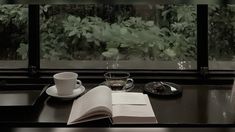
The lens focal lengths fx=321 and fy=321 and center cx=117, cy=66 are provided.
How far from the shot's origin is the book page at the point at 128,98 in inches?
54.0

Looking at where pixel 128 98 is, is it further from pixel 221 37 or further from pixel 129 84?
pixel 221 37

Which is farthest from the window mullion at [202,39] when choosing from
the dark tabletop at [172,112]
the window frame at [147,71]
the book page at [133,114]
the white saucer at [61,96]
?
the white saucer at [61,96]

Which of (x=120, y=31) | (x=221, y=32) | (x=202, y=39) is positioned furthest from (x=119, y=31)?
(x=221, y=32)

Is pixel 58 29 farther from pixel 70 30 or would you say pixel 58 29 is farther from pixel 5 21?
pixel 5 21

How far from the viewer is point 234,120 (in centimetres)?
126

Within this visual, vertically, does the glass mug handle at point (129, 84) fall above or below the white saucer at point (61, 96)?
above

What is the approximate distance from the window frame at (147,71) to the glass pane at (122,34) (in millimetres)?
39

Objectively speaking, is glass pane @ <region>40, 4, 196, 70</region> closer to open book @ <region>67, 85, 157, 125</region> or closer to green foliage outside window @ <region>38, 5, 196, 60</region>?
green foliage outside window @ <region>38, 5, 196, 60</region>

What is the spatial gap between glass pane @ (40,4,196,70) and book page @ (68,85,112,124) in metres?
0.44

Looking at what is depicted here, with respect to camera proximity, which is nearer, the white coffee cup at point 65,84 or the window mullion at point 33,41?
the white coffee cup at point 65,84

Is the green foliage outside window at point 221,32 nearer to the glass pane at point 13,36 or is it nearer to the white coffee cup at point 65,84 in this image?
the white coffee cup at point 65,84

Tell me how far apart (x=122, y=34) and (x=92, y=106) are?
644 mm

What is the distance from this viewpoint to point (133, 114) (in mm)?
1252

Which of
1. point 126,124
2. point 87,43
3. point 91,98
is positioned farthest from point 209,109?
point 87,43
